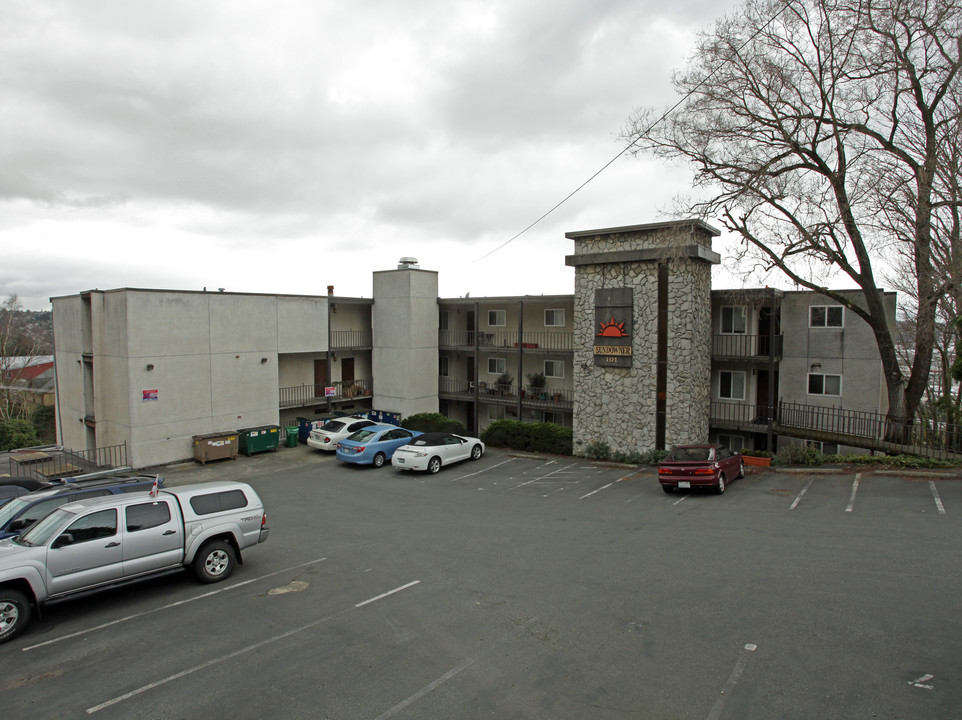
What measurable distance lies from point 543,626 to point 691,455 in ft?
33.5

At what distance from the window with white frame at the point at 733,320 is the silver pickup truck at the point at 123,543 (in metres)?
19.2

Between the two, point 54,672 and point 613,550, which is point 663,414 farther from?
point 54,672

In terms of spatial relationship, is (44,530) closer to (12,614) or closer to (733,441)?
(12,614)

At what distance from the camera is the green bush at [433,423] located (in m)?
26.2

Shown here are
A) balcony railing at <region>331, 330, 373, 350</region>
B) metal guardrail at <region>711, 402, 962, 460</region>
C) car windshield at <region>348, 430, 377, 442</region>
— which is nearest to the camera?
metal guardrail at <region>711, 402, 962, 460</region>

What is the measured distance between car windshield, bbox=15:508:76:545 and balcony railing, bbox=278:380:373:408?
1682 centimetres

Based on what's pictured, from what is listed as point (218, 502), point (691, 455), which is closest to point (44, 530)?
point (218, 502)

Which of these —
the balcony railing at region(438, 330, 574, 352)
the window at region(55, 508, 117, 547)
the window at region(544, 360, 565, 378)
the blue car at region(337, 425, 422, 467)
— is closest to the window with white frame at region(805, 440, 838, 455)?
the balcony railing at region(438, 330, 574, 352)

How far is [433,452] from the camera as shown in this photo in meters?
20.5

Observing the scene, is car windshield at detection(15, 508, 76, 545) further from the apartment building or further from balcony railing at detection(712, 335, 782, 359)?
balcony railing at detection(712, 335, 782, 359)

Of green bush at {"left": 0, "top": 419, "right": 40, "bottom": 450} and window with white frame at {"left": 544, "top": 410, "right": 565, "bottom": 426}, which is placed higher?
window with white frame at {"left": 544, "top": 410, "right": 565, "bottom": 426}

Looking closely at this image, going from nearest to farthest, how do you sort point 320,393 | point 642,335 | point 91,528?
point 91,528
point 642,335
point 320,393

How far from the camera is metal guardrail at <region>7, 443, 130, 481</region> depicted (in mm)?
17734

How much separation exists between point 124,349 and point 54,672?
1612 cm
